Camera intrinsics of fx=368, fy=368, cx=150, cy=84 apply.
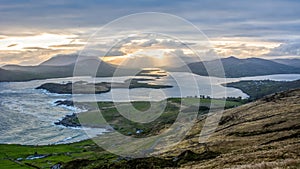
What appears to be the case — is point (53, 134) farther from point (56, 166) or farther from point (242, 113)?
point (242, 113)

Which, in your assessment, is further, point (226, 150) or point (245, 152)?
point (226, 150)

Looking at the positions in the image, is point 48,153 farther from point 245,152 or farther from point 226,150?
point 245,152

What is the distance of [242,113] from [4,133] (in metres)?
107

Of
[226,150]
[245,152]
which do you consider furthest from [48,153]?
[245,152]

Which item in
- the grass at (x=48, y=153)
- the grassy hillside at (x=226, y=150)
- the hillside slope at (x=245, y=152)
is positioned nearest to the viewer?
the hillside slope at (x=245, y=152)

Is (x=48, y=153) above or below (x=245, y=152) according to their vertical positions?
below

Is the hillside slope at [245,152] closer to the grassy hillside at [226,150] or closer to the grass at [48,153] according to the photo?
the grassy hillside at [226,150]

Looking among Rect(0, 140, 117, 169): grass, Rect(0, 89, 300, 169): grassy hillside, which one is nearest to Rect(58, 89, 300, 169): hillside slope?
Rect(0, 89, 300, 169): grassy hillside

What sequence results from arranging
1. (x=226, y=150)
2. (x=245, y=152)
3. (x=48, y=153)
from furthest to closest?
(x=48, y=153)
(x=226, y=150)
(x=245, y=152)

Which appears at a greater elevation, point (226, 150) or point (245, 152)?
point (245, 152)

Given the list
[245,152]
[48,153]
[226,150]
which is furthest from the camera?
[48,153]

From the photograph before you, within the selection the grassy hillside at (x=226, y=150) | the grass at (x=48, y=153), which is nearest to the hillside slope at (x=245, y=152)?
the grassy hillside at (x=226, y=150)

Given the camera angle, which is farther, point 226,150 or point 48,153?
point 48,153

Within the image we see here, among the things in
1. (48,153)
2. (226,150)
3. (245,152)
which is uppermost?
(245,152)
